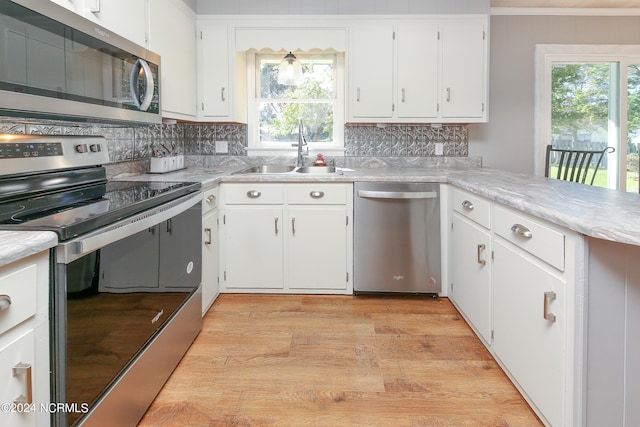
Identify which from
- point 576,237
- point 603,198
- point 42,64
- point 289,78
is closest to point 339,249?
point 289,78

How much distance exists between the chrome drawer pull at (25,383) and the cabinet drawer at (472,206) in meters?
1.88

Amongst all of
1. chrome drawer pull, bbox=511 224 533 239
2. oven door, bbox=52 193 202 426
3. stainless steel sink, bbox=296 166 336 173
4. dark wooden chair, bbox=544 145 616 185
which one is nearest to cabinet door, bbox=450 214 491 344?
chrome drawer pull, bbox=511 224 533 239

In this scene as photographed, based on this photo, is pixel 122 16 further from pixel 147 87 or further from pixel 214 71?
pixel 214 71

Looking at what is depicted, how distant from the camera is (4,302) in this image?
0.96 m

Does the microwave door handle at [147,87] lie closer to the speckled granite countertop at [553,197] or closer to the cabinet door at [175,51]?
the cabinet door at [175,51]

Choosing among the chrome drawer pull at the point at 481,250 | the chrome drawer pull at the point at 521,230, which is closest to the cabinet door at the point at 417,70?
the chrome drawer pull at the point at 481,250

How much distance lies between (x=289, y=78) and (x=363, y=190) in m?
1.17

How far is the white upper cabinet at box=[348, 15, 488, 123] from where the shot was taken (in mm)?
3406

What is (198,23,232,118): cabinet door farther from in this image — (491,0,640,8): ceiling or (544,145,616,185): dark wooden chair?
(544,145,616,185): dark wooden chair

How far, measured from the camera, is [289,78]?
3.65 m

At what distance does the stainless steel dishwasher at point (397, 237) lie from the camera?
3.11 m

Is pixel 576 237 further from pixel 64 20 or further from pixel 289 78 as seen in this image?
pixel 289 78

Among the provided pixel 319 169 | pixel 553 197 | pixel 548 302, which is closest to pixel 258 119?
pixel 319 169

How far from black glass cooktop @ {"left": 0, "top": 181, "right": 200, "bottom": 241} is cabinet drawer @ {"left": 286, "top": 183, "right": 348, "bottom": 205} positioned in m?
1.07
